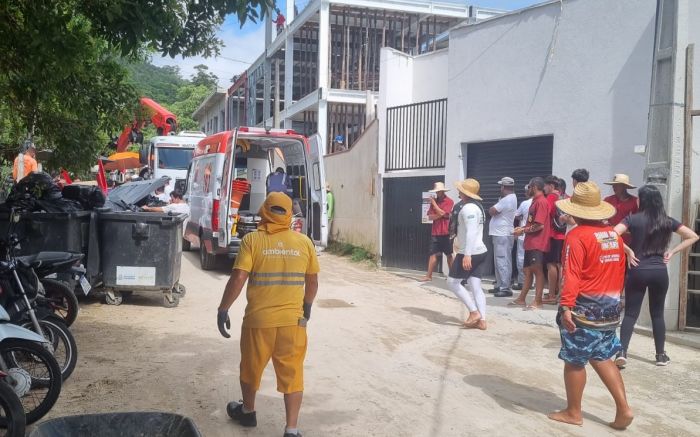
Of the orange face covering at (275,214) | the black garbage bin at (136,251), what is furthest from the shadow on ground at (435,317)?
the orange face covering at (275,214)

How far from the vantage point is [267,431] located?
13.9ft

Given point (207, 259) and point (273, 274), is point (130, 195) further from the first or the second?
point (273, 274)

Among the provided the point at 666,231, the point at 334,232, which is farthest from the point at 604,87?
the point at 334,232

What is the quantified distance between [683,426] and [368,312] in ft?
14.3

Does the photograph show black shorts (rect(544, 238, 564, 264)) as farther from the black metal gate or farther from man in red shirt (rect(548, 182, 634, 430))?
man in red shirt (rect(548, 182, 634, 430))

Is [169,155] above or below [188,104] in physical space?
below

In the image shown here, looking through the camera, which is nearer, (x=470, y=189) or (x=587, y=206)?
(x=587, y=206)

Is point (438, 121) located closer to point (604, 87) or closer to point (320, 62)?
point (604, 87)

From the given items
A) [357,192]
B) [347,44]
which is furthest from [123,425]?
[347,44]

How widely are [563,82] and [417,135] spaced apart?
367 centimetres

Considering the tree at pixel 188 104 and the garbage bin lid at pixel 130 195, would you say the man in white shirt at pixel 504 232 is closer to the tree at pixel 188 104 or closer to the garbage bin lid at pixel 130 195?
the garbage bin lid at pixel 130 195

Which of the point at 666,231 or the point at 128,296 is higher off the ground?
the point at 666,231

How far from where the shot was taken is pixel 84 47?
5160 millimetres

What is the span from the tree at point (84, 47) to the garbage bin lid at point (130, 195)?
122 centimetres
